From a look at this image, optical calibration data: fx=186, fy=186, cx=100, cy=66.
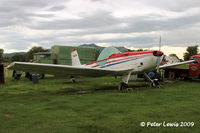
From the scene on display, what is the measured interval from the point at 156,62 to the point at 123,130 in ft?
22.5

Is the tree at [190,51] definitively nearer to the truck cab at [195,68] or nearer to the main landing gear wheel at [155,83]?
the truck cab at [195,68]

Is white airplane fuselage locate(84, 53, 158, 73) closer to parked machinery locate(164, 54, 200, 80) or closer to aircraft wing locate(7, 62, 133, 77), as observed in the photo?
aircraft wing locate(7, 62, 133, 77)

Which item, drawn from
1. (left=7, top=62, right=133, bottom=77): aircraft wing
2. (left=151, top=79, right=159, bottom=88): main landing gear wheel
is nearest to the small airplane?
(left=7, top=62, right=133, bottom=77): aircraft wing

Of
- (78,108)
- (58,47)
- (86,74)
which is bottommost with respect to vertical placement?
(78,108)

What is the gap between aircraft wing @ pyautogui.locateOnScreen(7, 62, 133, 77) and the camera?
805 cm

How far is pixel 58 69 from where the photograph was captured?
8922 mm

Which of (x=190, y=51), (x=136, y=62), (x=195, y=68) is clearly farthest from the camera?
(x=190, y=51)

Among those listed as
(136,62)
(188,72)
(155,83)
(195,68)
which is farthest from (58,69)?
(188,72)

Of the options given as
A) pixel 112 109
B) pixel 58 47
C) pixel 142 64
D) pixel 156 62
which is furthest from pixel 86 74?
pixel 58 47

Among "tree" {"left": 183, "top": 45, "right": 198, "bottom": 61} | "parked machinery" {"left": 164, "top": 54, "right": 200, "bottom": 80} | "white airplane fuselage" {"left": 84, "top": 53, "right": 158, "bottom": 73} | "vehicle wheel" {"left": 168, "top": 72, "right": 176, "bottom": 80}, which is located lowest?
"vehicle wheel" {"left": 168, "top": 72, "right": 176, "bottom": 80}

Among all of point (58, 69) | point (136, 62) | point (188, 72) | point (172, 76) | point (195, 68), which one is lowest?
point (172, 76)

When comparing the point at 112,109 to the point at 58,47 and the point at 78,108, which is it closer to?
the point at 78,108

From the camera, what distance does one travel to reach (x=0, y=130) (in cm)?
399

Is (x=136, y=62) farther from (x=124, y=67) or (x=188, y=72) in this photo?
(x=188, y=72)
